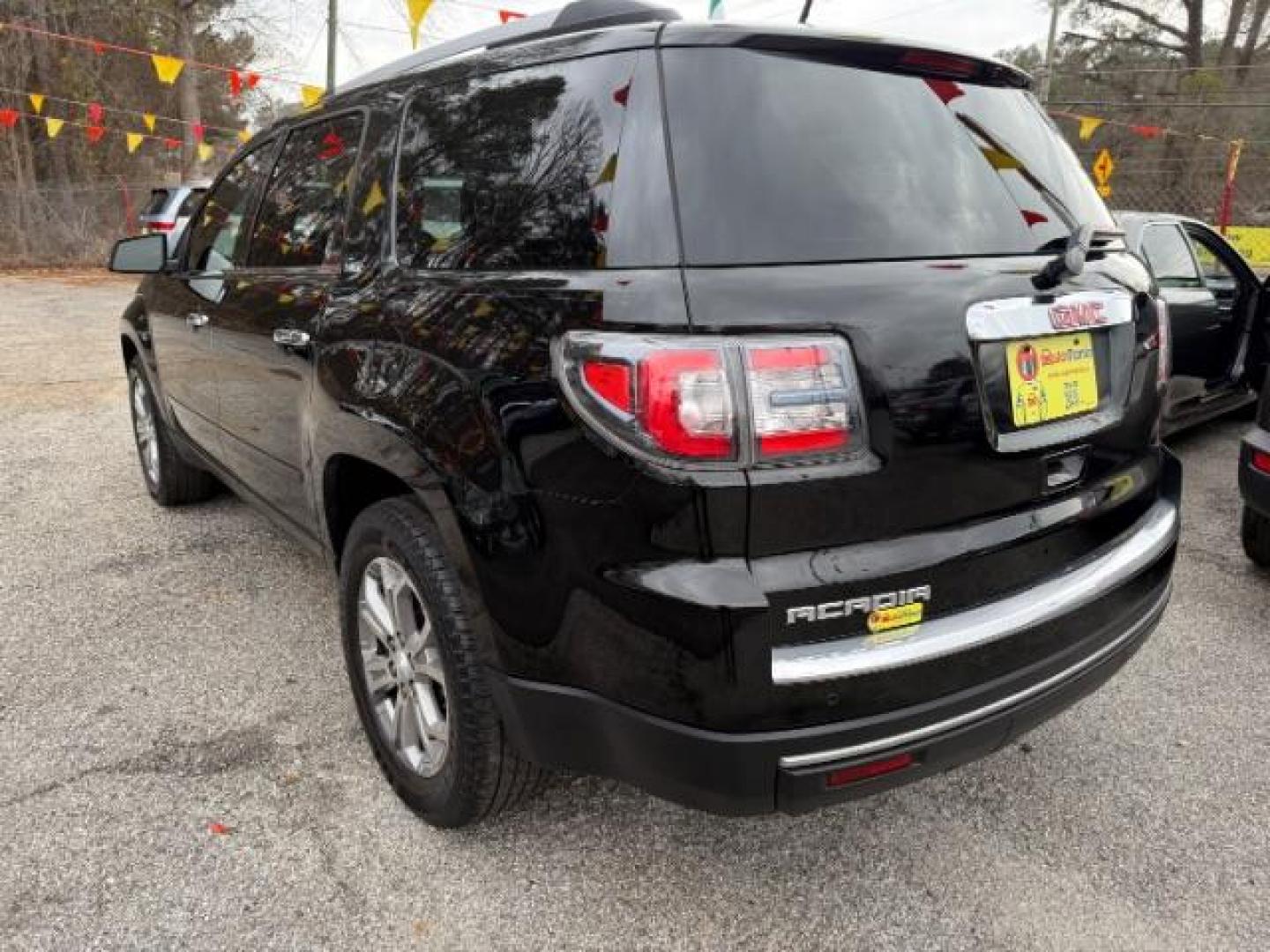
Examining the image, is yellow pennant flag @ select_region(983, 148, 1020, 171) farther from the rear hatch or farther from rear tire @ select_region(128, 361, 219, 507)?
rear tire @ select_region(128, 361, 219, 507)

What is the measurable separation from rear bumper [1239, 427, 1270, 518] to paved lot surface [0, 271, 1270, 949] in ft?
1.80

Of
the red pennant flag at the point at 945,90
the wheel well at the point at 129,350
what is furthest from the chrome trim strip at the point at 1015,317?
the wheel well at the point at 129,350

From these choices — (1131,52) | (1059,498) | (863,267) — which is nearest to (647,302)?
(863,267)

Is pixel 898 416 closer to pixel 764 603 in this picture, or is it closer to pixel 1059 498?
pixel 764 603

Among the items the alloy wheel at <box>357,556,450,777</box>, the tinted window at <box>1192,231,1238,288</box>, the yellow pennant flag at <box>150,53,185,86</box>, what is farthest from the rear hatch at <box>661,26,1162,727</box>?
the yellow pennant flag at <box>150,53,185,86</box>

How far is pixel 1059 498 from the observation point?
1.96 meters

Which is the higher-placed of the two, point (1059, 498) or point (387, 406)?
point (387, 406)

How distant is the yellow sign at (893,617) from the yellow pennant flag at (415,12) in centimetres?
776

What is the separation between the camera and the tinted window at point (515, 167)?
1.81 m

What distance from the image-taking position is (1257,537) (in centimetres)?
396

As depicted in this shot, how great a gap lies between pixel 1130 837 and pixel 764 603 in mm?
1442

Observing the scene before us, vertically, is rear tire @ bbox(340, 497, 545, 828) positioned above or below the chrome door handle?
below

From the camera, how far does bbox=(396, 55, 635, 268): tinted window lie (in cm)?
181

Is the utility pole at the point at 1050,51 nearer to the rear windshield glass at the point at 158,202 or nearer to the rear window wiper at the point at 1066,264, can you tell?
the rear windshield glass at the point at 158,202
